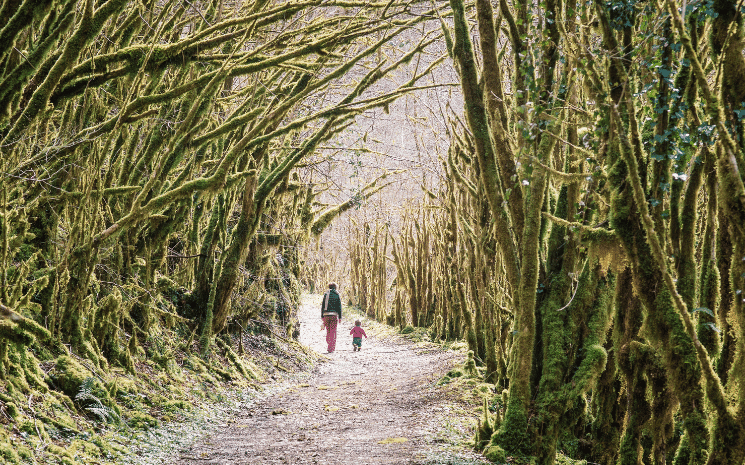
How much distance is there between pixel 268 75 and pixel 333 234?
26.8 meters

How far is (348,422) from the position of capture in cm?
772

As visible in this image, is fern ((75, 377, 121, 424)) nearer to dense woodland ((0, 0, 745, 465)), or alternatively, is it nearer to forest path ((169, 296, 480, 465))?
dense woodland ((0, 0, 745, 465))

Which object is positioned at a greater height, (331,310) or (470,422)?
(331,310)

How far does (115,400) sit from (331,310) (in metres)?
9.57

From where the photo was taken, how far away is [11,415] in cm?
459

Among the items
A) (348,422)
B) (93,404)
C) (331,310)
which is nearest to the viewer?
(93,404)

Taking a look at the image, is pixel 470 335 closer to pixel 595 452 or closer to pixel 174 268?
pixel 595 452

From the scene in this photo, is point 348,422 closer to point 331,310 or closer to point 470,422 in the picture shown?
point 470,422

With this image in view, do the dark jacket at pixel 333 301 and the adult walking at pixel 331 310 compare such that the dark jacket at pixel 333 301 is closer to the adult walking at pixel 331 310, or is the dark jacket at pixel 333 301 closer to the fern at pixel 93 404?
the adult walking at pixel 331 310

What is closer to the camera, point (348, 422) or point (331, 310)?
point (348, 422)

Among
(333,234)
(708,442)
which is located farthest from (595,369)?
(333,234)

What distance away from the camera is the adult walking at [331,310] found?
50.8ft

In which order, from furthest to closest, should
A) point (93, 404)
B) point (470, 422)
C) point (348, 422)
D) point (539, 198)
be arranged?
point (348, 422)
point (470, 422)
point (93, 404)
point (539, 198)

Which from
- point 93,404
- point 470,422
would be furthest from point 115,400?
point 470,422
